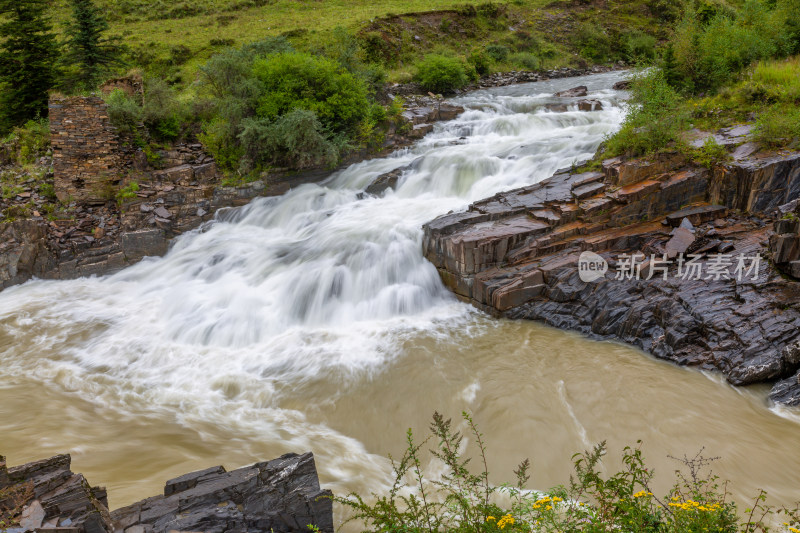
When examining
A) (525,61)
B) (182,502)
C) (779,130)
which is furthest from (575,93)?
(182,502)

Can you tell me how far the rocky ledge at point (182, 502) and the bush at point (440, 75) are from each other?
25.6m

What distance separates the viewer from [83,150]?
53.3 ft

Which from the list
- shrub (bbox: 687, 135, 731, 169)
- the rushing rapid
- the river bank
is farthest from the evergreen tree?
the river bank

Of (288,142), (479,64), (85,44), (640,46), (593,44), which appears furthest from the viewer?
(593,44)

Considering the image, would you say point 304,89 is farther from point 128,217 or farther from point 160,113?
point 128,217

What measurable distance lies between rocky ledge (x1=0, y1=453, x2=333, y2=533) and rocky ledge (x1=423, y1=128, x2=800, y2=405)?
699 cm

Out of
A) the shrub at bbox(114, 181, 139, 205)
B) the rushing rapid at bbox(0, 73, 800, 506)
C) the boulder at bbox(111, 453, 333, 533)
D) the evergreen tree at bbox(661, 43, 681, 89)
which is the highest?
the evergreen tree at bbox(661, 43, 681, 89)

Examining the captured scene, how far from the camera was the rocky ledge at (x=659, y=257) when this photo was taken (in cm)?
898

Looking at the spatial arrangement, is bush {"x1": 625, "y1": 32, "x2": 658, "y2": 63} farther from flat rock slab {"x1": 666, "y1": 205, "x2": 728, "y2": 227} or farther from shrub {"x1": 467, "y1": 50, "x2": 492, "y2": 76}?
flat rock slab {"x1": 666, "y1": 205, "x2": 728, "y2": 227}

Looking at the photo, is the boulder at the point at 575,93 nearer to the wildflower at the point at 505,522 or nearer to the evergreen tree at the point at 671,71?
the evergreen tree at the point at 671,71

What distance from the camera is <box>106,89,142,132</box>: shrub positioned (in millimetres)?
16812

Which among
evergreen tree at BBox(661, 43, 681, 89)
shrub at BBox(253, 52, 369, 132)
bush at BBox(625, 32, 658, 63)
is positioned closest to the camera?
evergreen tree at BBox(661, 43, 681, 89)

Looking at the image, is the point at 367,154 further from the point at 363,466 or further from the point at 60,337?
the point at 363,466

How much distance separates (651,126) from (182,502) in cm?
1313
